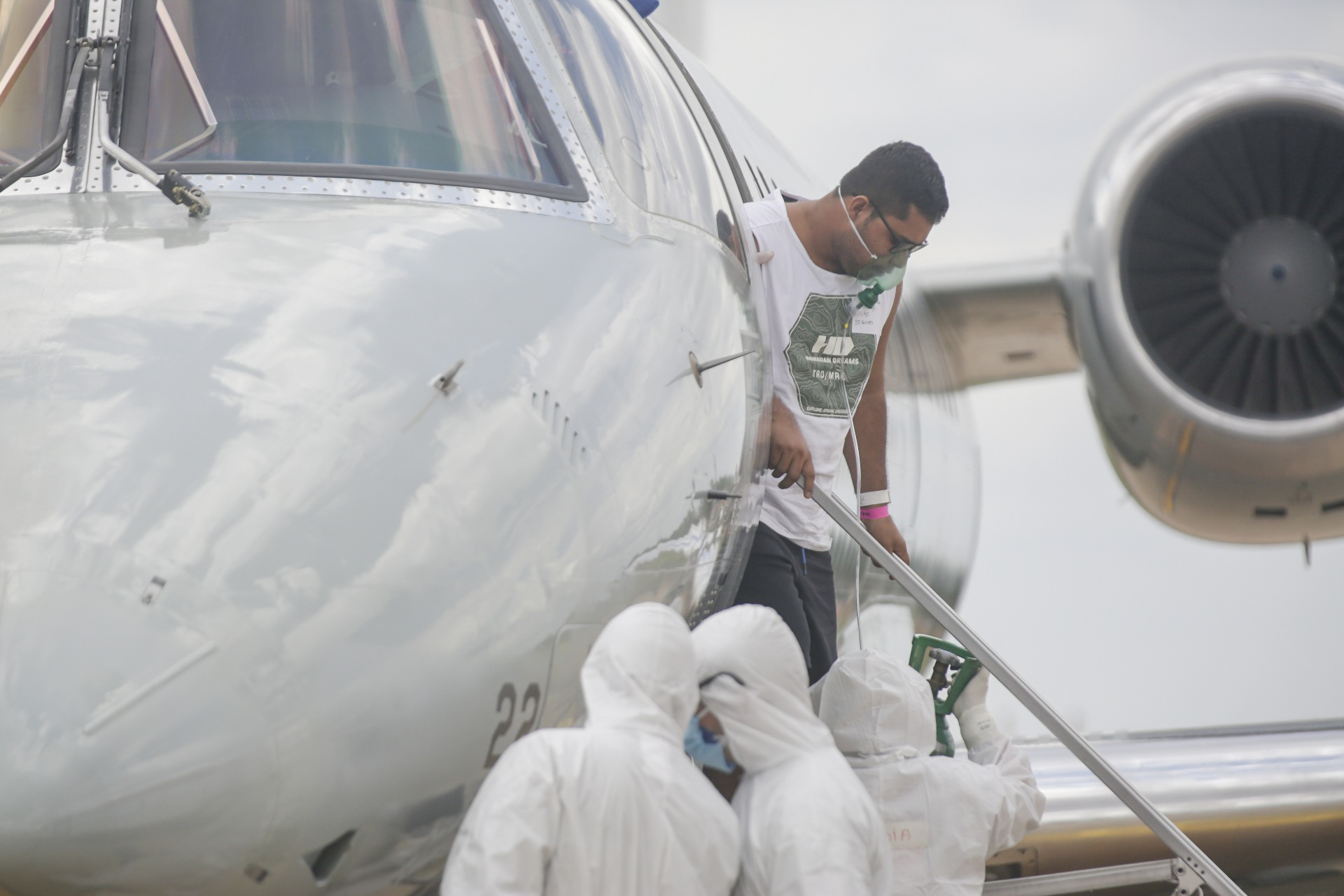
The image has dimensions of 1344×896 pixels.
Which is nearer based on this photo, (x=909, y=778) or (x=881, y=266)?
(x=909, y=778)

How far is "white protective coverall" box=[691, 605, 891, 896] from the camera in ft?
9.93

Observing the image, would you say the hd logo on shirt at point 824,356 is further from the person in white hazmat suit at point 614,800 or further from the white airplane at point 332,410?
the person in white hazmat suit at point 614,800

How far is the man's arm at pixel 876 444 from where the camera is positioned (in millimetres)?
5168

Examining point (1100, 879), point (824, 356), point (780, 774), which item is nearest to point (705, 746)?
point (780, 774)

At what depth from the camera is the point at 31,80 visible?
3.70 m

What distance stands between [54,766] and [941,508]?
21.2ft

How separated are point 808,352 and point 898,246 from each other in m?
Result: 0.42

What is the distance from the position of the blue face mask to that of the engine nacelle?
5.34 metres

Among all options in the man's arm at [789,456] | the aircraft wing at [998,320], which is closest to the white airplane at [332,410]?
the man's arm at [789,456]

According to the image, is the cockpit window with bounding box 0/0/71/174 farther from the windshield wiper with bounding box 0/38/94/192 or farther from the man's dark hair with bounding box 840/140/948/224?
the man's dark hair with bounding box 840/140/948/224

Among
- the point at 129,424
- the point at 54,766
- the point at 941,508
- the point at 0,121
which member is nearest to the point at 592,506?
the point at 129,424

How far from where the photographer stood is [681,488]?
347 centimetres

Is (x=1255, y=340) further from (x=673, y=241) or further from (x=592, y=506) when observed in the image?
(x=592, y=506)

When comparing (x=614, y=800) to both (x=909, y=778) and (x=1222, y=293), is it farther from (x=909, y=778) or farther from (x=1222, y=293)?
(x=1222, y=293)
